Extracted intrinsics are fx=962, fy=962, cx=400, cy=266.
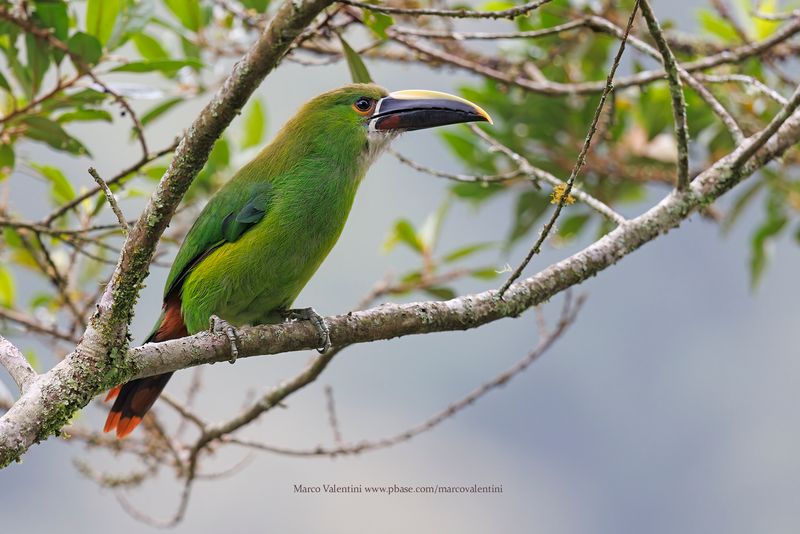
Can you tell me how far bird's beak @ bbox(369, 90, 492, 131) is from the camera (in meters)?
3.68

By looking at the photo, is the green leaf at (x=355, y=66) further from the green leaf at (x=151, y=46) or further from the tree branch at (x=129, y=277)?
the green leaf at (x=151, y=46)

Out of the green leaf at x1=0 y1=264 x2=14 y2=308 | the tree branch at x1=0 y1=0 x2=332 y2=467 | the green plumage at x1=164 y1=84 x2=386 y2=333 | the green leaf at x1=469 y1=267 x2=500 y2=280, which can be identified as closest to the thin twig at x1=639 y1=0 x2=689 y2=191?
the tree branch at x1=0 y1=0 x2=332 y2=467

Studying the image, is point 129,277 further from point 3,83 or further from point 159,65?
point 3,83

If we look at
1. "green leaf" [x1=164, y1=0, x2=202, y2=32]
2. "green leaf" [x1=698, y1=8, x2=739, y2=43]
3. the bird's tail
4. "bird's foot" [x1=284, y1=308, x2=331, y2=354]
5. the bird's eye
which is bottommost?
"bird's foot" [x1=284, y1=308, x2=331, y2=354]

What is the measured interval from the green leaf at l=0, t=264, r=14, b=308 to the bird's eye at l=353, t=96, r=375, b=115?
2.05 m

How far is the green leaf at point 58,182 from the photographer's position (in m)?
4.12

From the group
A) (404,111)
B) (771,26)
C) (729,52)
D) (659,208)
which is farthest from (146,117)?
(771,26)

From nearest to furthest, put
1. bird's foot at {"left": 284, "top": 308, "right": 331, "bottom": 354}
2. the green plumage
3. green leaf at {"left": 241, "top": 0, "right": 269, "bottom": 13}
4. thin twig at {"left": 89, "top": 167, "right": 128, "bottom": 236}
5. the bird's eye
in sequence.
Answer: thin twig at {"left": 89, "top": 167, "right": 128, "bottom": 236} → bird's foot at {"left": 284, "top": 308, "right": 331, "bottom": 354} → the green plumage → the bird's eye → green leaf at {"left": 241, "top": 0, "right": 269, "bottom": 13}

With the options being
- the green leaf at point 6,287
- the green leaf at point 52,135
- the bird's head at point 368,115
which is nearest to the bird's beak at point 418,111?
the bird's head at point 368,115

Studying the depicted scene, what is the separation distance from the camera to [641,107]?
211 inches

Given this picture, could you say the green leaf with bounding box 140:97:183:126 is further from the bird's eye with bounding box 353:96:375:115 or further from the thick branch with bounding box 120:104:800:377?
the thick branch with bounding box 120:104:800:377

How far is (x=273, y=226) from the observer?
351 cm

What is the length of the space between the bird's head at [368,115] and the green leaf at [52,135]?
2.80 feet

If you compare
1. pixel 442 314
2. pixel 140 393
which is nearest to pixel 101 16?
pixel 140 393
